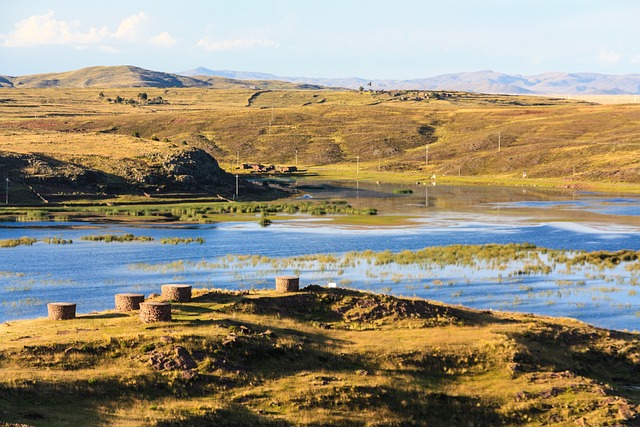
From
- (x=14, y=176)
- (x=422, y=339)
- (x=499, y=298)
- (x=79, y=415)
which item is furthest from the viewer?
(x=14, y=176)

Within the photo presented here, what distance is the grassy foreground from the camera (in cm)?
3089

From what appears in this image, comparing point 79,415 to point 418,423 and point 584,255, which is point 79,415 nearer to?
point 418,423

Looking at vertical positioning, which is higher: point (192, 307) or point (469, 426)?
point (192, 307)

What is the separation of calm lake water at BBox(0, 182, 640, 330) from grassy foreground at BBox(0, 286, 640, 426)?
13.9 meters

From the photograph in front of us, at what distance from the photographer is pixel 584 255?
262ft

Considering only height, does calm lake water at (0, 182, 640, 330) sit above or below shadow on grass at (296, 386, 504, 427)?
below

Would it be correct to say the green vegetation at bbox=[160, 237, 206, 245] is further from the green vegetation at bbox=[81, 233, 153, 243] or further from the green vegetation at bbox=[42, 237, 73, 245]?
the green vegetation at bbox=[42, 237, 73, 245]

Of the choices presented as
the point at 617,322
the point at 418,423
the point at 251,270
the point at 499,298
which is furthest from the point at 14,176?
the point at 418,423

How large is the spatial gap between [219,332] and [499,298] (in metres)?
27.4

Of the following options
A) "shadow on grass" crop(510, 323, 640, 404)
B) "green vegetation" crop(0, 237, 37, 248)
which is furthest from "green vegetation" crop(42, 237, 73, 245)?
"shadow on grass" crop(510, 323, 640, 404)

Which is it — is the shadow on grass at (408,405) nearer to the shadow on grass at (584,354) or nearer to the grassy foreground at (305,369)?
the grassy foreground at (305,369)

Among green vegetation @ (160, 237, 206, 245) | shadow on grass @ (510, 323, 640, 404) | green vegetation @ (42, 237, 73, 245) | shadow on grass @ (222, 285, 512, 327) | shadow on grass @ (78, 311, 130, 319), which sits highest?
shadow on grass @ (78, 311, 130, 319)

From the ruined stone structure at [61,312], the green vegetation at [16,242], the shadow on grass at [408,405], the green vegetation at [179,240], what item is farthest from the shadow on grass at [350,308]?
the green vegetation at [16,242]

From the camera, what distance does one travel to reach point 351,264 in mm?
74250
